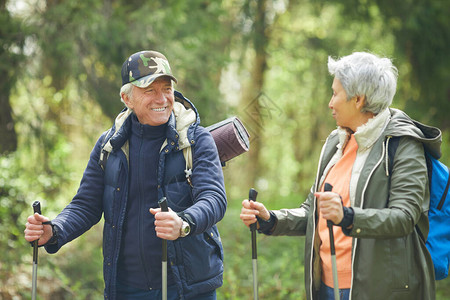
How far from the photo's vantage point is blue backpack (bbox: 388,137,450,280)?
7.83 ft

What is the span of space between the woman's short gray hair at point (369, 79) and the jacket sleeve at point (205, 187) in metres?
0.74

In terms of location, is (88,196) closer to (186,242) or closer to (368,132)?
(186,242)

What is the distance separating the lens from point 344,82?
2463mm

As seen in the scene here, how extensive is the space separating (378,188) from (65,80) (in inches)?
225

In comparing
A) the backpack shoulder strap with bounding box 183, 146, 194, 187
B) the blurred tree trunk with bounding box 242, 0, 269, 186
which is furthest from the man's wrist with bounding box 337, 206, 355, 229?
the blurred tree trunk with bounding box 242, 0, 269, 186

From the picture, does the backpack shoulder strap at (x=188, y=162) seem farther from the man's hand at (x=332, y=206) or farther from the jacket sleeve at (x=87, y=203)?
the man's hand at (x=332, y=206)

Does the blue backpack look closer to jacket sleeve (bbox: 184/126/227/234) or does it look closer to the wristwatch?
jacket sleeve (bbox: 184/126/227/234)

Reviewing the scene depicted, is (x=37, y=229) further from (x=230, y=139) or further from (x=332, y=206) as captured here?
(x=332, y=206)

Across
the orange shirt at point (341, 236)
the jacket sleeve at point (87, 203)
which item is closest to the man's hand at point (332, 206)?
the orange shirt at point (341, 236)

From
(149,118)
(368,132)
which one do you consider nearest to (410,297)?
(368,132)

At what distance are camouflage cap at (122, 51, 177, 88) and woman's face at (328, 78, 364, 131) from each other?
845mm

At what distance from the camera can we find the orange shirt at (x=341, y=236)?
247cm

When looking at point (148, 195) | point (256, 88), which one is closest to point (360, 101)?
point (148, 195)

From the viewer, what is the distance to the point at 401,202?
2221mm
